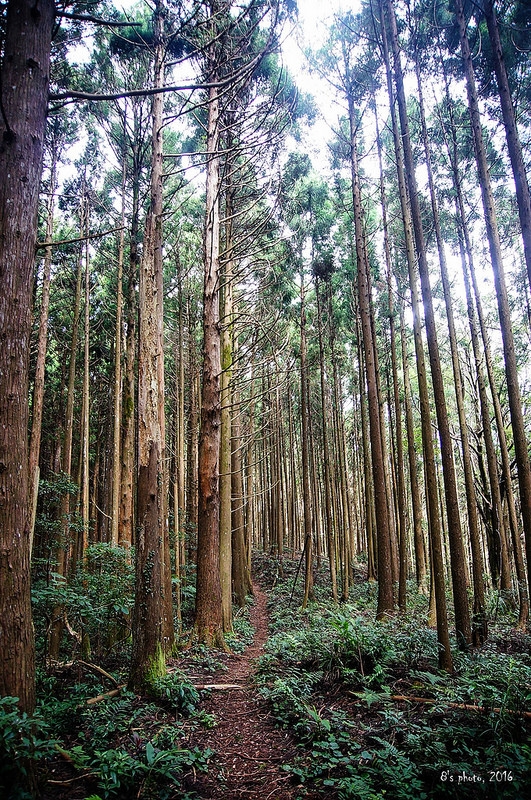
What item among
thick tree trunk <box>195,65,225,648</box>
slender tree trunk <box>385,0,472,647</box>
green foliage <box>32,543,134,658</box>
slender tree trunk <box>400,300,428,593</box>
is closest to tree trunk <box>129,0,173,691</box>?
green foliage <box>32,543,134,658</box>

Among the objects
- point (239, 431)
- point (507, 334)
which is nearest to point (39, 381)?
point (239, 431)

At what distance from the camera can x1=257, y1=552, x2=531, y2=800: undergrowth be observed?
10.0 ft

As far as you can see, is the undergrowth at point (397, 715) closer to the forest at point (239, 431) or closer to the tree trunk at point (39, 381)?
the forest at point (239, 431)

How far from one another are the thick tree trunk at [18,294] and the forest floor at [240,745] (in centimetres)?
172

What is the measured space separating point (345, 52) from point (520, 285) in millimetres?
9925

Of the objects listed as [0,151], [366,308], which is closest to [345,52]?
[366,308]

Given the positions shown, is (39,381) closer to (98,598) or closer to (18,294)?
(98,598)

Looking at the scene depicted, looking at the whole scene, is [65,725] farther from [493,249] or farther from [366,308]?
[366,308]

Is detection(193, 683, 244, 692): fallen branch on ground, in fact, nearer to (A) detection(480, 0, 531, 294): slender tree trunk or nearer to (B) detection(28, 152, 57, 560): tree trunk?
(B) detection(28, 152, 57, 560): tree trunk

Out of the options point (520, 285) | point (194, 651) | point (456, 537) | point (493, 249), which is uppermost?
point (520, 285)

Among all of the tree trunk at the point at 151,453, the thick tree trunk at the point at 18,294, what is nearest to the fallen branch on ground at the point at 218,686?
the tree trunk at the point at 151,453

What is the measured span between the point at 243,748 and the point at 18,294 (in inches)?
175

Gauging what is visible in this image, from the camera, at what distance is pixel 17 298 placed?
9.55 feet

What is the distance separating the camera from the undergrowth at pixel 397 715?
3049 millimetres
